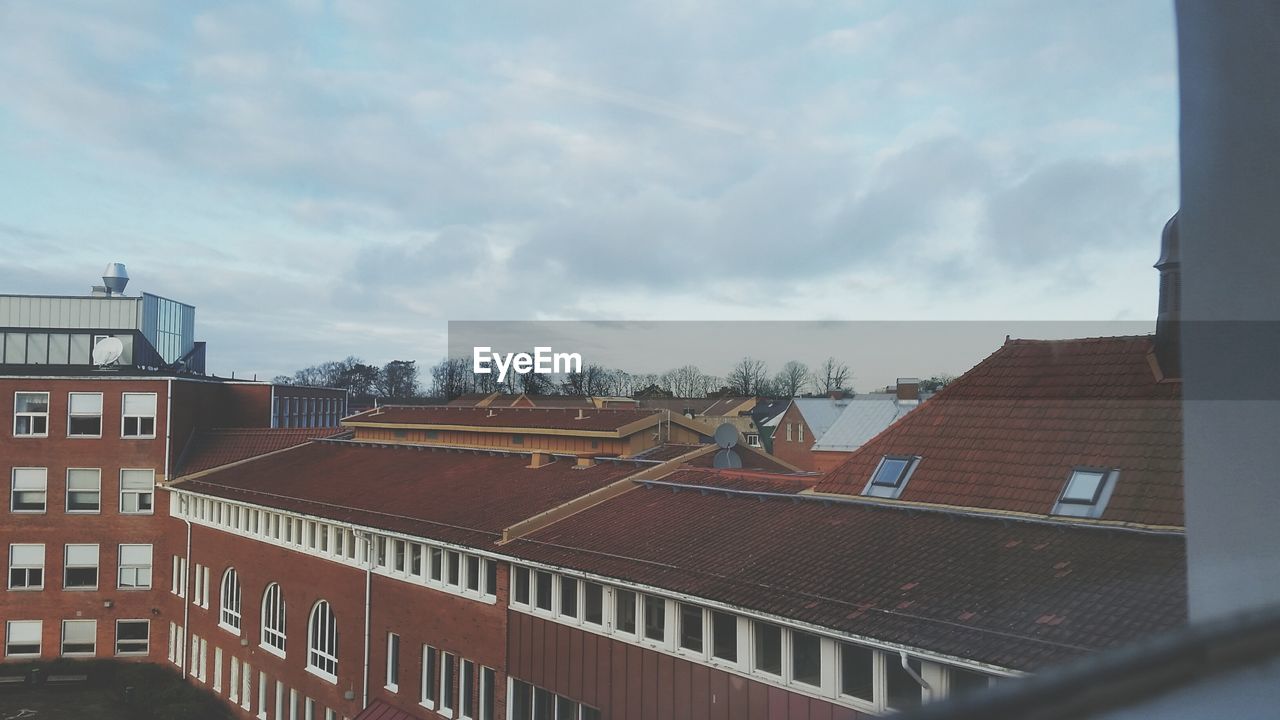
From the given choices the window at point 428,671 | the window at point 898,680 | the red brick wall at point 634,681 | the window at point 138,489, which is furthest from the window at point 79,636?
the window at point 898,680

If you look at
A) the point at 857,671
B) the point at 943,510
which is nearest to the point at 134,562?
the point at 943,510

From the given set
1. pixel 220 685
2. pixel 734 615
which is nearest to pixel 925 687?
pixel 734 615

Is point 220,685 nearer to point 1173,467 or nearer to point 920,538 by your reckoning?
point 920,538

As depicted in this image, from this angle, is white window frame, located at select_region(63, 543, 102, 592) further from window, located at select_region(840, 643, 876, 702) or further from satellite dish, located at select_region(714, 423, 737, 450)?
window, located at select_region(840, 643, 876, 702)

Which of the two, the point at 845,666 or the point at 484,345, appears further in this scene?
the point at 484,345

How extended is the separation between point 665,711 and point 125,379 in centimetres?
1557

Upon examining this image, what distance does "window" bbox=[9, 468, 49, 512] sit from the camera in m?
18.1

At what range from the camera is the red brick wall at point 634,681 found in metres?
6.14

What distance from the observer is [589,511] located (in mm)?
9961

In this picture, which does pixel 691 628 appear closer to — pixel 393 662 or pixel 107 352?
pixel 393 662

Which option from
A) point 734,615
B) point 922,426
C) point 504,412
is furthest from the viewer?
point 504,412

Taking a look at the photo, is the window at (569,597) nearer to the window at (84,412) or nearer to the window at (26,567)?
the window at (84,412)

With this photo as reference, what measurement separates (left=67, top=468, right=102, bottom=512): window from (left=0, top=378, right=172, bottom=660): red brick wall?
10 cm

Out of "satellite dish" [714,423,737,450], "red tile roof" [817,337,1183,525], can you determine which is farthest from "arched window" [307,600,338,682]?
"red tile roof" [817,337,1183,525]
